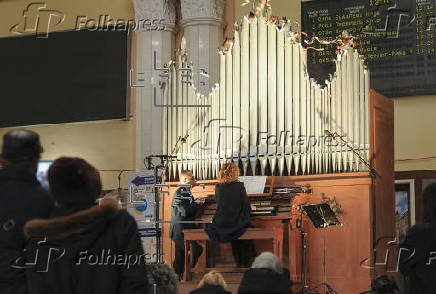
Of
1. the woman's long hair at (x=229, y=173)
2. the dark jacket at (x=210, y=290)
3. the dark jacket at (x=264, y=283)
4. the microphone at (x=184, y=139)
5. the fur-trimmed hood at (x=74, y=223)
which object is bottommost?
the dark jacket at (x=210, y=290)

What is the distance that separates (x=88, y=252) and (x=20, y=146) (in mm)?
628

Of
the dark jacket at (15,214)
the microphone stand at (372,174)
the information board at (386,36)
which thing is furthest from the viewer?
the information board at (386,36)

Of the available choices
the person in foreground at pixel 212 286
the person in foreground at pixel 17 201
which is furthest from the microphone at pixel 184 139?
the person in foreground at pixel 17 201

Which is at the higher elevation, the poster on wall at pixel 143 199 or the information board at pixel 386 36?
the information board at pixel 386 36

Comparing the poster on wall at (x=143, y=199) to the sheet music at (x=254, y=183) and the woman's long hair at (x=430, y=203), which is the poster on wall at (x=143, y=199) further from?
the woman's long hair at (x=430, y=203)

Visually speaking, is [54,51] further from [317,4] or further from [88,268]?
[88,268]

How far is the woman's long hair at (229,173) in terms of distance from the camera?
10031 millimetres

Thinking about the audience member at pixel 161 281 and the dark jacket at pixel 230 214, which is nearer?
the audience member at pixel 161 281

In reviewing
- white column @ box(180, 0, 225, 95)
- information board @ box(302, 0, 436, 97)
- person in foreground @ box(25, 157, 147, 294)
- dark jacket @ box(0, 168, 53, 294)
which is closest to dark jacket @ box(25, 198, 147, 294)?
person in foreground @ box(25, 157, 147, 294)

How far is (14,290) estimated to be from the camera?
4.02 metres

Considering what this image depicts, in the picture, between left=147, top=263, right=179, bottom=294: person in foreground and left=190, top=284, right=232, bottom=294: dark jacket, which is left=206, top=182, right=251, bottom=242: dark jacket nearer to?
left=147, top=263, right=179, bottom=294: person in foreground

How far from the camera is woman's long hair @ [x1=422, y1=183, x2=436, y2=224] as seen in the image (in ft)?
16.1

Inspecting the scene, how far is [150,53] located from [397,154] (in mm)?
4223

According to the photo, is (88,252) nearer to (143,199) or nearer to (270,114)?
(270,114)
